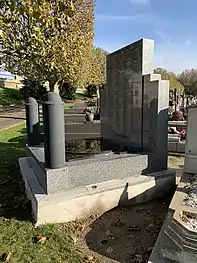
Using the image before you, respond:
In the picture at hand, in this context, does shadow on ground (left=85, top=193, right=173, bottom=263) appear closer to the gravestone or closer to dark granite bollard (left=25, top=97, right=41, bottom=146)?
the gravestone

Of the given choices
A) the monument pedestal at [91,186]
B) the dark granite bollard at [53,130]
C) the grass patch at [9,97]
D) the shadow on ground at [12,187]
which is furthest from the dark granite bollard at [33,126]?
the grass patch at [9,97]

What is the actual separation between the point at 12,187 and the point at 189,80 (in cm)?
7031

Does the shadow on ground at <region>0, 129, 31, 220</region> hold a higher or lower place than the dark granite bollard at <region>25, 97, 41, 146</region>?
lower

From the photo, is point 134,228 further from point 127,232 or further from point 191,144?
point 191,144

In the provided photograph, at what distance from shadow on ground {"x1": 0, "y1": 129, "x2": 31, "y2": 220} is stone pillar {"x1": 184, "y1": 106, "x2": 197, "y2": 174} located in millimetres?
3108

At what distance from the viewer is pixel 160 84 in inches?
197

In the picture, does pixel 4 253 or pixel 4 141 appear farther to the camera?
pixel 4 141

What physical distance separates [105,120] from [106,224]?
3527 millimetres

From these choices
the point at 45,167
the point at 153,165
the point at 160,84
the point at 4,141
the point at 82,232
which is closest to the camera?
the point at 82,232

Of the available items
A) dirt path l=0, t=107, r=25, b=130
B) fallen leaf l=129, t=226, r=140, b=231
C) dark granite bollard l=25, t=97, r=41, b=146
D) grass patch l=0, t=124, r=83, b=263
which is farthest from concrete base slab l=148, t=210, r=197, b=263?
dirt path l=0, t=107, r=25, b=130

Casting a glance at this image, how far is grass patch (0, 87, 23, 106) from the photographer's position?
115 ft

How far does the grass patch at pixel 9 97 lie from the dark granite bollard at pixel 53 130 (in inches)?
1255

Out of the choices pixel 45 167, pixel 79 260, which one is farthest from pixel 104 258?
pixel 45 167

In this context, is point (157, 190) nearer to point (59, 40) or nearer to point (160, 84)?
point (160, 84)
